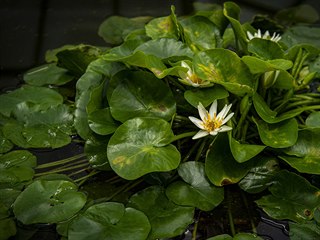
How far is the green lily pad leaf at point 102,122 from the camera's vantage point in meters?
1.61

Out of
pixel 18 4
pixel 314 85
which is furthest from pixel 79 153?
pixel 18 4

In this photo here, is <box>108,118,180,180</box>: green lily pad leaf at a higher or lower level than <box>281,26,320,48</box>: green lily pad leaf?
lower

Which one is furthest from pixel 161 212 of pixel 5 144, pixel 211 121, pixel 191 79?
pixel 5 144

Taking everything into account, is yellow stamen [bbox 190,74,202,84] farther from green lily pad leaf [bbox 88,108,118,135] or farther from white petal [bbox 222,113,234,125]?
green lily pad leaf [bbox 88,108,118,135]

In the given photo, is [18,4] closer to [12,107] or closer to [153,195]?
[12,107]

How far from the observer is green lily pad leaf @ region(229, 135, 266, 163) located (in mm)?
1417

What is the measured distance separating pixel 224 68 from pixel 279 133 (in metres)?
0.28

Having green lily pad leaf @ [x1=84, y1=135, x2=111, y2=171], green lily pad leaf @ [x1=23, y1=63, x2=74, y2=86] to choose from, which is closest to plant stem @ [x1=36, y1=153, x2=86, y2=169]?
green lily pad leaf @ [x1=84, y1=135, x2=111, y2=171]

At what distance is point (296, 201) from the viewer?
1470 mm

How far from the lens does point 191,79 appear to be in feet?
5.24

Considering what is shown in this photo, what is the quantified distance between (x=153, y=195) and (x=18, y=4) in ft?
5.25

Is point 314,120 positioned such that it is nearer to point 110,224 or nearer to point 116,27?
point 110,224

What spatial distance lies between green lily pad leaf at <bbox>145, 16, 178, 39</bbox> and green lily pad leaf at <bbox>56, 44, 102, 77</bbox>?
0.81ft

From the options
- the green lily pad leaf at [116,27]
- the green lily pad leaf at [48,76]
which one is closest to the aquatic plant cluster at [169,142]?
the green lily pad leaf at [48,76]
